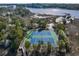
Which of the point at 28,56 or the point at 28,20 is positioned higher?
the point at 28,20

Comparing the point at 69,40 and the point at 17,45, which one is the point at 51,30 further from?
the point at 17,45

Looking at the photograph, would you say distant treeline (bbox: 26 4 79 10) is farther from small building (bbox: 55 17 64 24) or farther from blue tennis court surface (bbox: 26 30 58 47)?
blue tennis court surface (bbox: 26 30 58 47)

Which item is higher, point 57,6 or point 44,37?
point 57,6

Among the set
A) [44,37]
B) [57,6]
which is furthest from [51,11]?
[44,37]

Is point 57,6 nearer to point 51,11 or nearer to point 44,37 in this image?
point 51,11

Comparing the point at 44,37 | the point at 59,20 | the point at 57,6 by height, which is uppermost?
the point at 57,6

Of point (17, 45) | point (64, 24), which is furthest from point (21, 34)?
point (64, 24)

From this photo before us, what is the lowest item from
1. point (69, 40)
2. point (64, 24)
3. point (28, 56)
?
point (28, 56)
